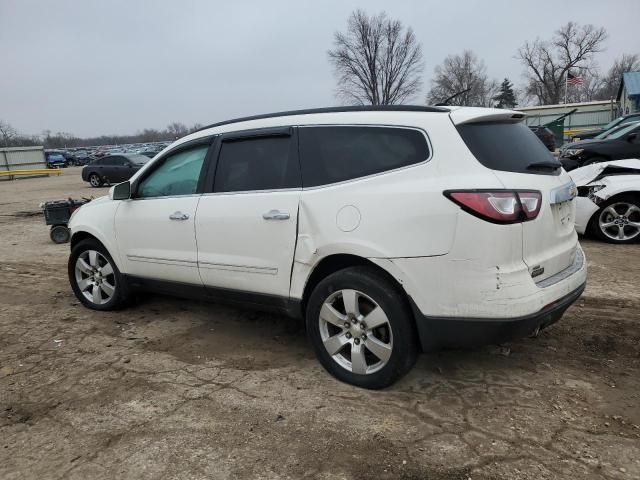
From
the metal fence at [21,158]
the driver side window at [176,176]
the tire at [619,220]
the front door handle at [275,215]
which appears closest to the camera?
the front door handle at [275,215]

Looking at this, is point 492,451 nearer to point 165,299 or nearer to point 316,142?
point 316,142

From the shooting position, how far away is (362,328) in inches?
126

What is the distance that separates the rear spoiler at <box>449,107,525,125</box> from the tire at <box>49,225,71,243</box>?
843 centimetres

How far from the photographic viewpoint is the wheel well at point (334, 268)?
10.2 ft

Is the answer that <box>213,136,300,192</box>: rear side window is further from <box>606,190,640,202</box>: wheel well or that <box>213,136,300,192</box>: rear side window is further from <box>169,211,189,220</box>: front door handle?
<box>606,190,640,202</box>: wheel well

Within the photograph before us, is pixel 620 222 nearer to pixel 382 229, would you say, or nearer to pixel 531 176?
pixel 531 176

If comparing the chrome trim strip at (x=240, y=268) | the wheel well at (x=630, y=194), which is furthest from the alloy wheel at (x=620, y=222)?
the chrome trim strip at (x=240, y=268)

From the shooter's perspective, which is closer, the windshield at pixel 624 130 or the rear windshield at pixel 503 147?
the rear windshield at pixel 503 147

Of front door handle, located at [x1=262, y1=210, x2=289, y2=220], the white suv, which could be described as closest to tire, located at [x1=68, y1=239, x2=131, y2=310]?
the white suv

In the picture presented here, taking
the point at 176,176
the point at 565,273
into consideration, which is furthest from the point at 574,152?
the point at 176,176

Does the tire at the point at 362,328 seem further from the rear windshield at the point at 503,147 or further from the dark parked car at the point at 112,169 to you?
the dark parked car at the point at 112,169

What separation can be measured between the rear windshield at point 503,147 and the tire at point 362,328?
3.07 ft

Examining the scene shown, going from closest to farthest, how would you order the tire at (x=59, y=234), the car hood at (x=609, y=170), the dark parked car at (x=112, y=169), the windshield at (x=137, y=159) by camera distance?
the car hood at (x=609, y=170) < the tire at (x=59, y=234) < the dark parked car at (x=112, y=169) < the windshield at (x=137, y=159)

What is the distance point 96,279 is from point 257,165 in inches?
94.5
